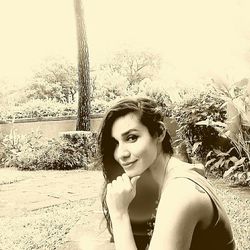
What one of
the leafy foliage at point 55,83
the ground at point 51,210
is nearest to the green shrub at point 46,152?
the ground at point 51,210

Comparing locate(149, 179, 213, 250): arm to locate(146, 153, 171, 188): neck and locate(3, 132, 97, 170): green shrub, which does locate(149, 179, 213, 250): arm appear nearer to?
locate(146, 153, 171, 188): neck

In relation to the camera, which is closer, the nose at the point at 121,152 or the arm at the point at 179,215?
the arm at the point at 179,215

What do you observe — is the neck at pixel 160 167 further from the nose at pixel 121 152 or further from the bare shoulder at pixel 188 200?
the bare shoulder at pixel 188 200

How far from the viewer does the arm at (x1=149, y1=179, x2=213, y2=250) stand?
2.45 feet

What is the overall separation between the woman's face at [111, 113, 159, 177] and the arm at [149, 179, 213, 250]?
0.72 feet

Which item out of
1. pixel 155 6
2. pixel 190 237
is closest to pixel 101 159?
pixel 190 237

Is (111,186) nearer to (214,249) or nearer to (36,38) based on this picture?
(214,249)

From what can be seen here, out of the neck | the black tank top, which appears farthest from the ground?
the black tank top

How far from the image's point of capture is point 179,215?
746 millimetres

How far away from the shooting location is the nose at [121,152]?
99cm

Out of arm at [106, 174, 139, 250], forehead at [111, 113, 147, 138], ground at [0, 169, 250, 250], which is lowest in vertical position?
ground at [0, 169, 250, 250]

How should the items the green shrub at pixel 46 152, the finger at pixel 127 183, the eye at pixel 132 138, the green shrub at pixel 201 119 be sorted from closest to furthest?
the finger at pixel 127 183, the eye at pixel 132 138, the green shrub at pixel 46 152, the green shrub at pixel 201 119

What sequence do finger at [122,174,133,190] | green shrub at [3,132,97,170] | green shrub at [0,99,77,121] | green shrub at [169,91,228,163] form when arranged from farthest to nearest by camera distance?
green shrub at [169,91,228,163], green shrub at [3,132,97,170], green shrub at [0,99,77,121], finger at [122,174,133,190]

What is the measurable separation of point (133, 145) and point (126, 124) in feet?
0.21
